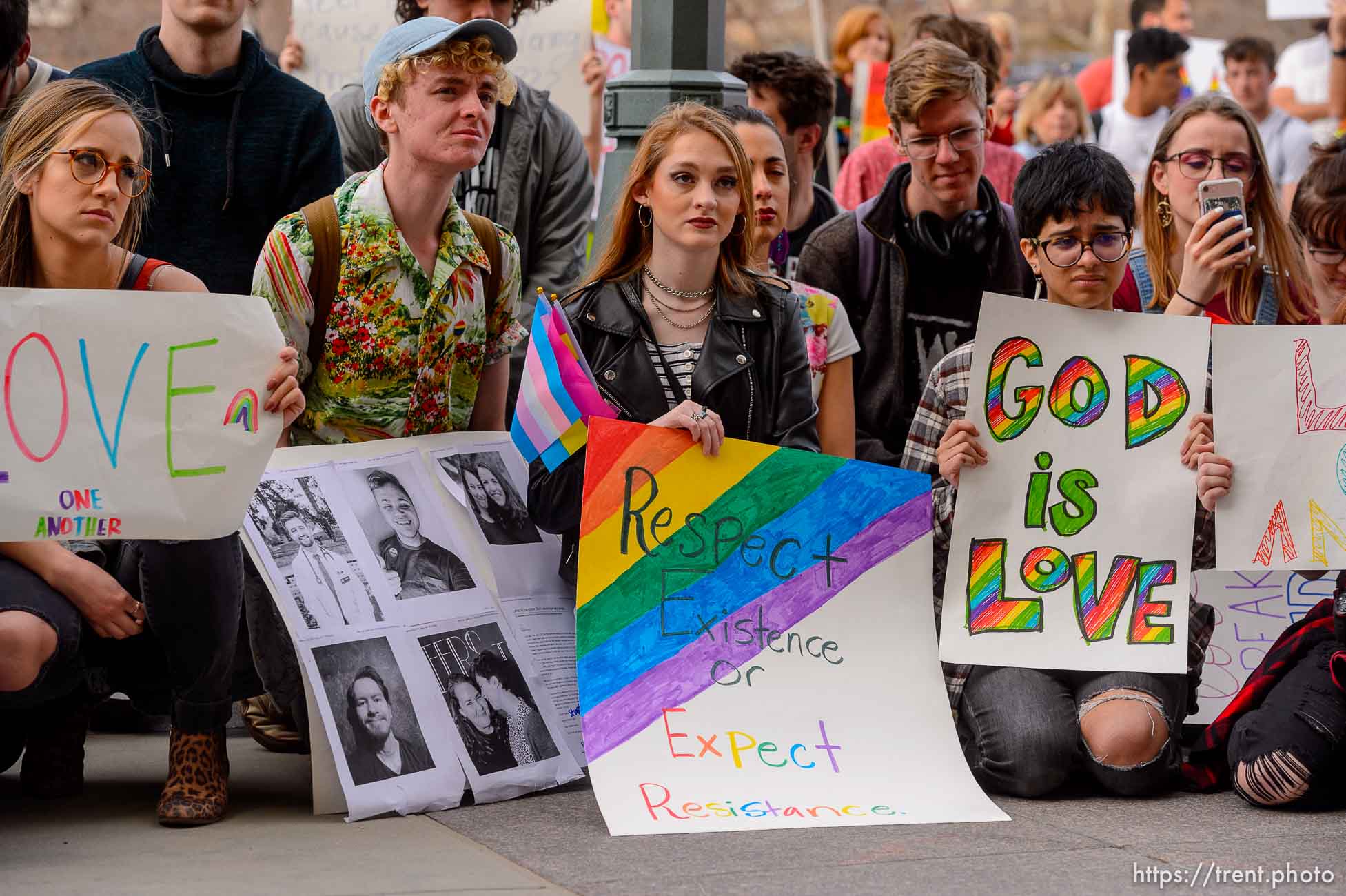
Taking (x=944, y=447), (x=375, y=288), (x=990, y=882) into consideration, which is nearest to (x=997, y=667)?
(x=944, y=447)

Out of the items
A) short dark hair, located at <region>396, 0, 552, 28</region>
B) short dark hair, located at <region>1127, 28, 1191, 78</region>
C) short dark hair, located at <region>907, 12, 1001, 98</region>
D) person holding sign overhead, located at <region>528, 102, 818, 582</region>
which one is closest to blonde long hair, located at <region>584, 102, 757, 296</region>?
person holding sign overhead, located at <region>528, 102, 818, 582</region>

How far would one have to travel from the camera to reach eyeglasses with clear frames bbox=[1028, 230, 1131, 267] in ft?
13.7

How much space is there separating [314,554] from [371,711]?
0.38 m

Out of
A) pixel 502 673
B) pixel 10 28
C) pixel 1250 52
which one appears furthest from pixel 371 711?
pixel 1250 52

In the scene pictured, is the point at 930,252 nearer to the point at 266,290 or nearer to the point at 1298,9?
the point at 266,290

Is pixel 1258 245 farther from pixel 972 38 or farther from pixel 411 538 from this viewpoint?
pixel 411 538

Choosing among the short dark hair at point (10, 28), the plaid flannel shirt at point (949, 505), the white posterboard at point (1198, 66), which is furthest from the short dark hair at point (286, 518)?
the white posterboard at point (1198, 66)

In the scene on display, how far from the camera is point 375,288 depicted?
4043 millimetres

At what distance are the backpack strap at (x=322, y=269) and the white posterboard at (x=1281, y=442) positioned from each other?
1938 mm

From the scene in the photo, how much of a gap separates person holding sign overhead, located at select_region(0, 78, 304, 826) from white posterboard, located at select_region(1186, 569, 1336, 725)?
2.35 m

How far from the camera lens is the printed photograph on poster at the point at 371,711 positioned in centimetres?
374

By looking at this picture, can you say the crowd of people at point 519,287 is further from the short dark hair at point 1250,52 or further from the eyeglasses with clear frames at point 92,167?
the short dark hair at point 1250,52

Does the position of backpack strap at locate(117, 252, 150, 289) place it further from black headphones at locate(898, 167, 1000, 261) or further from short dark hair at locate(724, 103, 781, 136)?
black headphones at locate(898, 167, 1000, 261)

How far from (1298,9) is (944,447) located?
756cm
